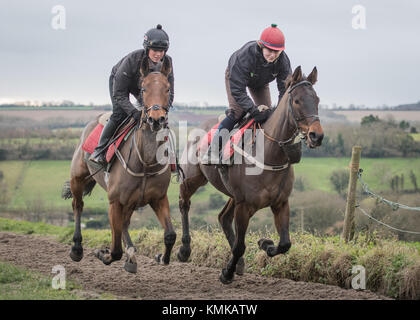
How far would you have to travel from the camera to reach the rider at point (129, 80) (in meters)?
7.55

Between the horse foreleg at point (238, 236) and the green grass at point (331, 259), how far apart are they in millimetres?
984

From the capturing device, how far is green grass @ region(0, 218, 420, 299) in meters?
7.55

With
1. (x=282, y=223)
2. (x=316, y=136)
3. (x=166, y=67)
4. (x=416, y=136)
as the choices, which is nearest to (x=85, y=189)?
(x=166, y=67)

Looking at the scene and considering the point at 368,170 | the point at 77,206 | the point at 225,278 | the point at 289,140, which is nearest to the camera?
the point at 289,140

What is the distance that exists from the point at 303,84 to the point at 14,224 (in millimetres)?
11102

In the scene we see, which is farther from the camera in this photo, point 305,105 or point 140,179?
point 140,179

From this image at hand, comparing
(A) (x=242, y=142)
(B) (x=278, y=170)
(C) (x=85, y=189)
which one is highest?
(A) (x=242, y=142)

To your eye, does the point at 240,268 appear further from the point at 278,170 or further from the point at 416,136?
the point at 416,136

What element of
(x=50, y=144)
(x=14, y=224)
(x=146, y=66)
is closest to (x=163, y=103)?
(x=146, y=66)

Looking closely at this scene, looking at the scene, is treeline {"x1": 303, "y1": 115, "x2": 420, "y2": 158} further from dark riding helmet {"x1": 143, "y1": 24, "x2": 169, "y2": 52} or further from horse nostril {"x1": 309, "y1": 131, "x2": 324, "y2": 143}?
horse nostril {"x1": 309, "y1": 131, "x2": 324, "y2": 143}

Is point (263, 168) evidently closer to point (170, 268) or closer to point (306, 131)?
point (306, 131)

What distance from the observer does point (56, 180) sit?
2770 centimetres

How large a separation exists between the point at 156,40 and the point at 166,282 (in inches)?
151

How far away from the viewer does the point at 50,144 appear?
90.4 ft
